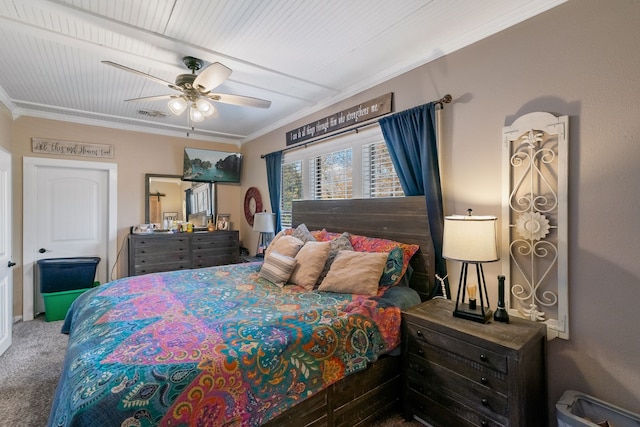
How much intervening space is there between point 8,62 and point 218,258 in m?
3.26

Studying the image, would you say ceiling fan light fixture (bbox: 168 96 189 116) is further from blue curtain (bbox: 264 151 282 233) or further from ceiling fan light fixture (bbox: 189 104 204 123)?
blue curtain (bbox: 264 151 282 233)

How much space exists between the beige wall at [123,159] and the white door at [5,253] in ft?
3.53

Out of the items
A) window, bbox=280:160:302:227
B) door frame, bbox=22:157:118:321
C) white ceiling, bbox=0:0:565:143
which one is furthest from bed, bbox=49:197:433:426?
door frame, bbox=22:157:118:321

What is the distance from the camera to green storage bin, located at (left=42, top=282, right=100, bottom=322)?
12.5ft

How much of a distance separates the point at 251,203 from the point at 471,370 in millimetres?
4185

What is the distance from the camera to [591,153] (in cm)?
173

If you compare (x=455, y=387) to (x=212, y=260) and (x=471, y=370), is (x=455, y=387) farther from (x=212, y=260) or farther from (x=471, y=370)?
(x=212, y=260)

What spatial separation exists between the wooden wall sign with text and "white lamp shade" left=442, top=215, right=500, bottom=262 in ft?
16.0

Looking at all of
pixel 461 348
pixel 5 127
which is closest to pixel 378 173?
pixel 461 348

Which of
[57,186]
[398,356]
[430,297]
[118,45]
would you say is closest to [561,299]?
[430,297]

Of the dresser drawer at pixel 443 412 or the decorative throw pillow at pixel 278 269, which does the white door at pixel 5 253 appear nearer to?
the decorative throw pillow at pixel 278 269

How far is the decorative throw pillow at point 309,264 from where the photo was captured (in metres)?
Result: 2.47

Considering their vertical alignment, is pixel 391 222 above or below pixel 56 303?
above

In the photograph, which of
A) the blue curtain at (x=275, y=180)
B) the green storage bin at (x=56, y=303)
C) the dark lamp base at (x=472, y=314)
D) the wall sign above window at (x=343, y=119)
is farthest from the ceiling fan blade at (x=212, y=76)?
the green storage bin at (x=56, y=303)
